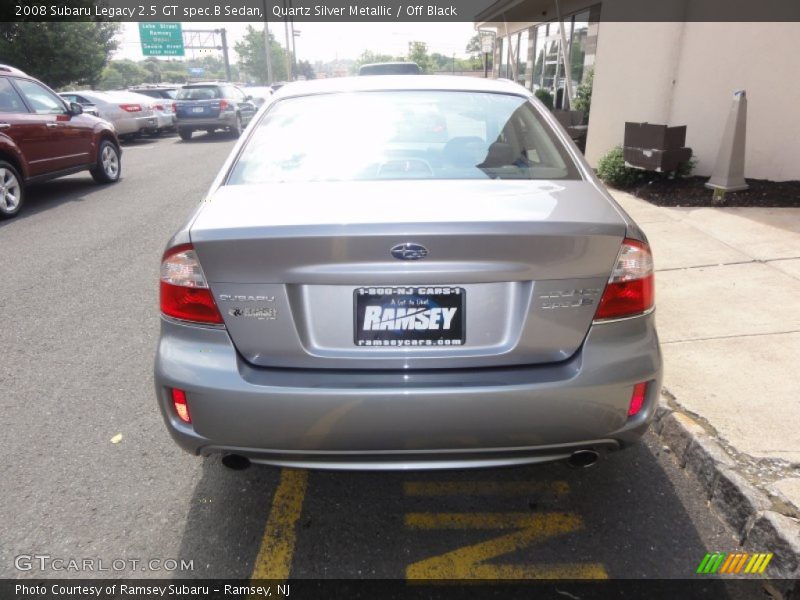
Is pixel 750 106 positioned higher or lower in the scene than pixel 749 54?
lower

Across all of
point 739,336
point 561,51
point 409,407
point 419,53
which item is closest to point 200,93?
point 561,51

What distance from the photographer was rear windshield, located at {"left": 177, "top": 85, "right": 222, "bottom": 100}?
19156 millimetres

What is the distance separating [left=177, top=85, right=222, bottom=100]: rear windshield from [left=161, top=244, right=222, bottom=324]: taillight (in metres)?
18.7

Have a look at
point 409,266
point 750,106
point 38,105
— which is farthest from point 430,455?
point 38,105

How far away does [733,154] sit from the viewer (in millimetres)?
7023

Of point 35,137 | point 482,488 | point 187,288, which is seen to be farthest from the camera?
point 35,137

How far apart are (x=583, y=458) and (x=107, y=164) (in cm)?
1084

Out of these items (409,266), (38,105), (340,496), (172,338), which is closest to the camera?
(409,266)

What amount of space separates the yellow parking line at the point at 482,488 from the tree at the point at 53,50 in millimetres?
28646

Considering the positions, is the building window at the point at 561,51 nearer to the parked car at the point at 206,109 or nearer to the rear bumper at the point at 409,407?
the parked car at the point at 206,109

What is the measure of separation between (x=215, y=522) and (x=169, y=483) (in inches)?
14.8

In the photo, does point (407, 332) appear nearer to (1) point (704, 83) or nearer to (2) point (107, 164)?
(1) point (704, 83)

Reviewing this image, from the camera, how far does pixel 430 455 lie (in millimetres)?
2094

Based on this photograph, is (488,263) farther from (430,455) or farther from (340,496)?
(340,496)
